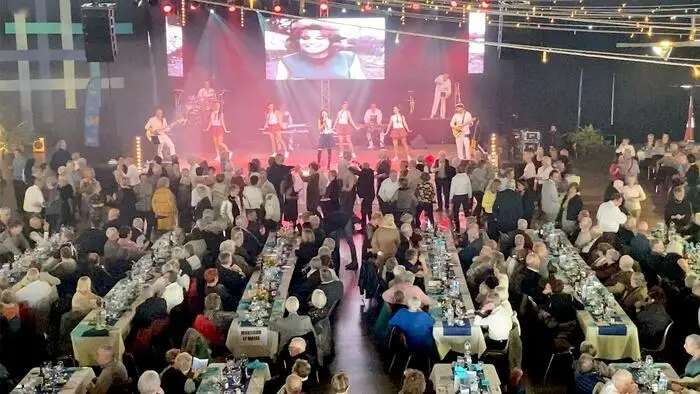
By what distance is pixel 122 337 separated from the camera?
8.32 meters

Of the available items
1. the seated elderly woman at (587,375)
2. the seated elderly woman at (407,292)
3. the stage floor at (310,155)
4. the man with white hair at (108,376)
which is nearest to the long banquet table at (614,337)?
the seated elderly woman at (587,375)

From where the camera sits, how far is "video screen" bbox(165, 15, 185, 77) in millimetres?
20672

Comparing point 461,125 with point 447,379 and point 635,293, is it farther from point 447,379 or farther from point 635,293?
point 447,379

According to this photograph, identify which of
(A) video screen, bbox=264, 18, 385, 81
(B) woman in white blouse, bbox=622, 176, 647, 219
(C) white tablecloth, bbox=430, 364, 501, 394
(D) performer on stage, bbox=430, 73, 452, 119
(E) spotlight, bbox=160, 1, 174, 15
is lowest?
(C) white tablecloth, bbox=430, 364, 501, 394

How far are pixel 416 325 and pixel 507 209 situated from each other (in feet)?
12.2

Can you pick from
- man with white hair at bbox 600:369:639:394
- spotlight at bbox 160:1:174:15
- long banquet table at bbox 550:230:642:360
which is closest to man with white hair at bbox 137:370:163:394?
man with white hair at bbox 600:369:639:394

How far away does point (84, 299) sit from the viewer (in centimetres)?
859

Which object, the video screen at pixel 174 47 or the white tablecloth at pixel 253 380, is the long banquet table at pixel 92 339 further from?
the video screen at pixel 174 47

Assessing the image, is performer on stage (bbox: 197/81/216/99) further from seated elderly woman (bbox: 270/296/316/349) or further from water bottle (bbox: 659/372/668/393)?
water bottle (bbox: 659/372/668/393)

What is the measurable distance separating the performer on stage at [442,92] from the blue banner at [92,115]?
7.99 meters

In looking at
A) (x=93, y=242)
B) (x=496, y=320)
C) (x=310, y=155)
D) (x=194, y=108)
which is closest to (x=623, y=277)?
(x=496, y=320)

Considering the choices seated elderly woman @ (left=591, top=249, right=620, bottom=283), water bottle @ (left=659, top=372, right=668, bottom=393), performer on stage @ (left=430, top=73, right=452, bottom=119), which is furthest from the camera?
performer on stage @ (left=430, top=73, right=452, bottom=119)

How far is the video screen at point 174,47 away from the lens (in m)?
20.7

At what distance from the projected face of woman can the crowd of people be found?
7.82 meters
